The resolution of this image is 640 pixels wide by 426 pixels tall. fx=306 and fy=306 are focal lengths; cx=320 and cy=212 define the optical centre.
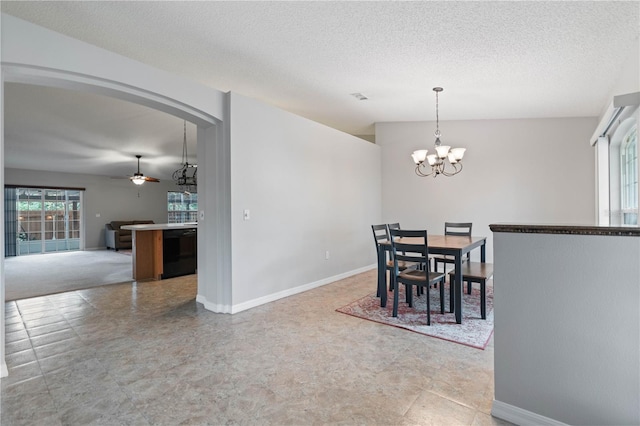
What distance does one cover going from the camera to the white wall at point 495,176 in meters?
4.91

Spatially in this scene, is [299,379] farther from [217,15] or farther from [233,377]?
[217,15]

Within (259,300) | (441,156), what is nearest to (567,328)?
(441,156)

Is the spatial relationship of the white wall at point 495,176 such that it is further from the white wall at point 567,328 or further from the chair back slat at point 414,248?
the white wall at point 567,328

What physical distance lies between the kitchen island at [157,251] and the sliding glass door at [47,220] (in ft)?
19.7

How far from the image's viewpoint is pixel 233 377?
2104 millimetres

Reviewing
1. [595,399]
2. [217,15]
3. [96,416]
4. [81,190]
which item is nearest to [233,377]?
[96,416]

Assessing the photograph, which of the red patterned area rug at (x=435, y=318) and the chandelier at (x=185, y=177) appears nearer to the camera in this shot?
the red patterned area rug at (x=435, y=318)

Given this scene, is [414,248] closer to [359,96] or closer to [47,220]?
[359,96]

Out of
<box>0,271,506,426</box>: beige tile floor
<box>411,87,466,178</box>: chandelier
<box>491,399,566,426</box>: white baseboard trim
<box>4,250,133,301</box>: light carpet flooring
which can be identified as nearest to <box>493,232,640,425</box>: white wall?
<box>491,399,566,426</box>: white baseboard trim

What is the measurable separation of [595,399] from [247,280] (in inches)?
120

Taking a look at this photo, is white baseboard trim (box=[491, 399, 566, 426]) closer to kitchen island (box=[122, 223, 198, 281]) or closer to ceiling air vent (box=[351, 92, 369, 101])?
ceiling air vent (box=[351, 92, 369, 101])

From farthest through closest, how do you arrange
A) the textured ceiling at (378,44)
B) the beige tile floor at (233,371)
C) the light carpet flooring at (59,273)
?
the light carpet flooring at (59,273) → the textured ceiling at (378,44) → the beige tile floor at (233,371)

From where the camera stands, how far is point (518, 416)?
1622mm

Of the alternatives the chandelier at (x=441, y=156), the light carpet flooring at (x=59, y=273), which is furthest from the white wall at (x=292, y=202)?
the light carpet flooring at (x=59, y=273)
